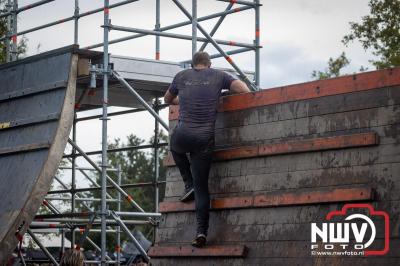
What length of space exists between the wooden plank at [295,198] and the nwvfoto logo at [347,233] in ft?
0.31

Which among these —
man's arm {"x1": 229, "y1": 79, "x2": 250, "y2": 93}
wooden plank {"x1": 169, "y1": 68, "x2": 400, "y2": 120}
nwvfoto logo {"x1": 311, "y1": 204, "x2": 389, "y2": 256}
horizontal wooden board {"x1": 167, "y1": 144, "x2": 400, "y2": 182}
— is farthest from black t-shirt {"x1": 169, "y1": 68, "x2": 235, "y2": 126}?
nwvfoto logo {"x1": 311, "y1": 204, "x2": 389, "y2": 256}

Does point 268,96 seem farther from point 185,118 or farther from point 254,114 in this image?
point 185,118

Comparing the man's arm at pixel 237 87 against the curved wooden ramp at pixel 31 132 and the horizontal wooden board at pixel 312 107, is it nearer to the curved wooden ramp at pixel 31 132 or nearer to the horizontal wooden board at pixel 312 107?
the horizontal wooden board at pixel 312 107

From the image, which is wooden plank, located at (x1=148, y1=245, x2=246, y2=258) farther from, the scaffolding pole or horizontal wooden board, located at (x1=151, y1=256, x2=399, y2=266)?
the scaffolding pole

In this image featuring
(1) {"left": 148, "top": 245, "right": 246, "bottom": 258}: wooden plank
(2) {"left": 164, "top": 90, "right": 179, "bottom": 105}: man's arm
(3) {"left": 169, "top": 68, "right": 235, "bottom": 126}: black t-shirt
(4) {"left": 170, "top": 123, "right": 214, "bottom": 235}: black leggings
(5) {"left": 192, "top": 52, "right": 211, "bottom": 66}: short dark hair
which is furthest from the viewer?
(2) {"left": 164, "top": 90, "right": 179, "bottom": 105}: man's arm

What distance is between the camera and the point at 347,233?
9414mm

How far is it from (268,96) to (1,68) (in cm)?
566

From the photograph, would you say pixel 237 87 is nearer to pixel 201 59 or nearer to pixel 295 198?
pixel 201 59

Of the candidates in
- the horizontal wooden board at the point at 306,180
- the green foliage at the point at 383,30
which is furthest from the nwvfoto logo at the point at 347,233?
the green foliage at the point at 383,30

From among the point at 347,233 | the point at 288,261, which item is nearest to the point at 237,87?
the point at 288,261

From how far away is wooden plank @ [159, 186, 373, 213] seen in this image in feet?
30.7

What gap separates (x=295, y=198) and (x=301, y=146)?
0.47 metres

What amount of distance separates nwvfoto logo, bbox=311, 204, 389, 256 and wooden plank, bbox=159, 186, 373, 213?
0.31ft

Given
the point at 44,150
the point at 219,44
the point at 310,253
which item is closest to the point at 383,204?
the point at 310,253
